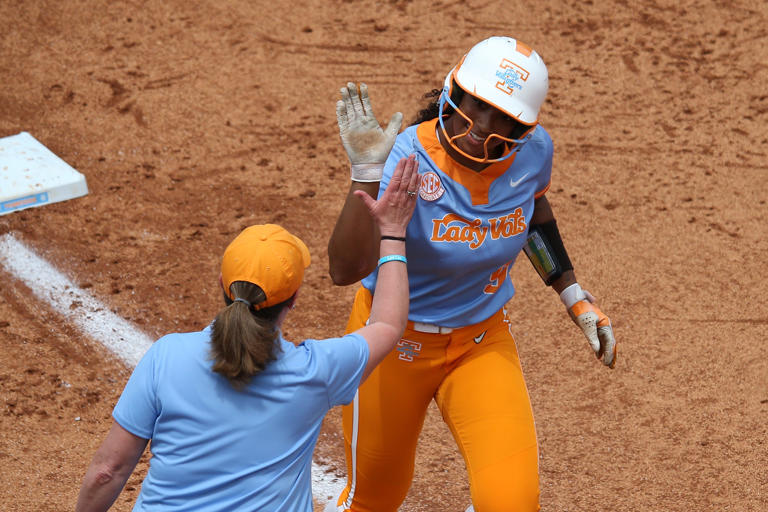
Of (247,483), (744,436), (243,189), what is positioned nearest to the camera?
(247,483)

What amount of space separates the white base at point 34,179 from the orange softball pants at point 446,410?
12.2ft

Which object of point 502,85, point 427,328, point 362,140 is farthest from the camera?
point 427,328

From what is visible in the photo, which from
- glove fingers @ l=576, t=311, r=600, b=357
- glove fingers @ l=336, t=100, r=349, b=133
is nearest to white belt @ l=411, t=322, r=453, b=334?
glove fingers @ l=576, t=311, r=600, b=357

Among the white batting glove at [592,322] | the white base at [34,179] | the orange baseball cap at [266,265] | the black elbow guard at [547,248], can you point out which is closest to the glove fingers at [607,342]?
the white batting glove at [592,322]

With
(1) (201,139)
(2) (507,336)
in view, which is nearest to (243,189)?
(1) (201,139)

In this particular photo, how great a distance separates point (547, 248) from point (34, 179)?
422cm

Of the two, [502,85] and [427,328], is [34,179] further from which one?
[502,85]

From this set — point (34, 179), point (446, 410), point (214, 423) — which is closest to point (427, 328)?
point (446, 410)

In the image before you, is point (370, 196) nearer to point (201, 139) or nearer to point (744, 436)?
point (744, 436)

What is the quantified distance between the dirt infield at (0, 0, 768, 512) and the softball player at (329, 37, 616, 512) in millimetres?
1137

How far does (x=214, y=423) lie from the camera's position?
8.89 feet

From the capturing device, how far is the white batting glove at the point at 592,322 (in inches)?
167

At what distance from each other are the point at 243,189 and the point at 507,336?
3635 millimetres

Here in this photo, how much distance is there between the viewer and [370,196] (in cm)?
331
